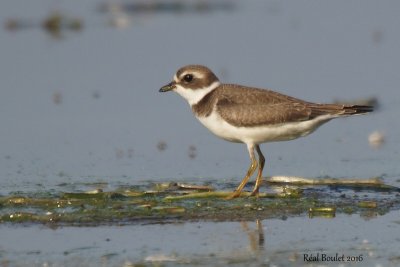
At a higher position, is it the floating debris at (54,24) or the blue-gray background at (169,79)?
the floating debris at (54,24)

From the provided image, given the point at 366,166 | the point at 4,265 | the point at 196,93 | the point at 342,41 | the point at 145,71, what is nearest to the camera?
the point at 4,265

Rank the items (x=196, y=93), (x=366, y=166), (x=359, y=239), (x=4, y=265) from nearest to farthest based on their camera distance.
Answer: (x=4, y=265), (x=359, y=239), (x=196, y=93), (x=366, y=166)

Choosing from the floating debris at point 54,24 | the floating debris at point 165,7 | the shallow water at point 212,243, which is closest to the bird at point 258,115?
the shallow water at point 212,243

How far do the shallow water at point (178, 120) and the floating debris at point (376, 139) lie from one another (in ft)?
0.32

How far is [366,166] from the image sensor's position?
12672mm

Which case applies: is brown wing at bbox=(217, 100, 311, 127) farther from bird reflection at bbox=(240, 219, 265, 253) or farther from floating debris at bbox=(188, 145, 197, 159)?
floating debris at bbox=(188, 145, 197, 159)

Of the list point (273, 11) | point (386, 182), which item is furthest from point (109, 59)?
point (386, 182)

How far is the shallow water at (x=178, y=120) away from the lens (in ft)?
31.2

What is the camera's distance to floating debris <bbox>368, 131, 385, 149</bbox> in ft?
44.7

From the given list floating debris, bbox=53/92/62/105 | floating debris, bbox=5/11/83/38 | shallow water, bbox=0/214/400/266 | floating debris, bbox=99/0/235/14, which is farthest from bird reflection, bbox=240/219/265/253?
floating debris, bbox=99/0/235/14

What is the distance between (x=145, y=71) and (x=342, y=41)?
13.9ft

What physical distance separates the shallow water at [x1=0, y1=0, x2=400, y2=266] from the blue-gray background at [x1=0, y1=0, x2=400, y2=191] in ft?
0.09

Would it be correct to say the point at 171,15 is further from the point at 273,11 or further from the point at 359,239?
the point at 359,239

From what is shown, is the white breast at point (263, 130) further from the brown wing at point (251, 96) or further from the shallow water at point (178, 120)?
the shallow water at point (178, 120)
